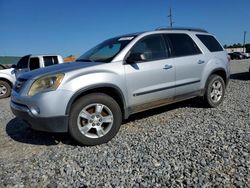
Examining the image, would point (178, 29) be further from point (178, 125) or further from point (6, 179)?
point (6, 179)

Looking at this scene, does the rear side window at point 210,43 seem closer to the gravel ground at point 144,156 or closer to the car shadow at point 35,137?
the gravel ground at point 144,156

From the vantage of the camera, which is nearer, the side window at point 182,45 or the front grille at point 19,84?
the front grille at point 19,84

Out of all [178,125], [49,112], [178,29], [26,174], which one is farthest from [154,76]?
[26,174]

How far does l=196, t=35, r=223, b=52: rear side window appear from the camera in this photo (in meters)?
5.96

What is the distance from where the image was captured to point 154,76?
15.6ft

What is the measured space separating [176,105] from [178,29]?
1909 millimetres

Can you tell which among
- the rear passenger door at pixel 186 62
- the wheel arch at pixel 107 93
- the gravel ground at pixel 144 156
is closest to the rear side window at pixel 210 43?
the rear passenger door at pixel 186 62

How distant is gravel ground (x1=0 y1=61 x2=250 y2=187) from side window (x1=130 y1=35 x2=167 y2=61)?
50.8 inches

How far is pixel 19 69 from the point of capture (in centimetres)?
1101

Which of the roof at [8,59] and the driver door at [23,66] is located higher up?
the driver door at [23,66]

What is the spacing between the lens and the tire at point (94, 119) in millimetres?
3990

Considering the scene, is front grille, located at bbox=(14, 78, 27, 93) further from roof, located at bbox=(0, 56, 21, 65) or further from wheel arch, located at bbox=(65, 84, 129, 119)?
roof, located at bbox=(0, 56, 21, 65)

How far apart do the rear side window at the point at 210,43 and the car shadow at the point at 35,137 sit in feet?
11.8

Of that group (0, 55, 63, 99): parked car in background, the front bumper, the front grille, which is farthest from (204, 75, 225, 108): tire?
(0, 55, 63, 99): parked car in background
